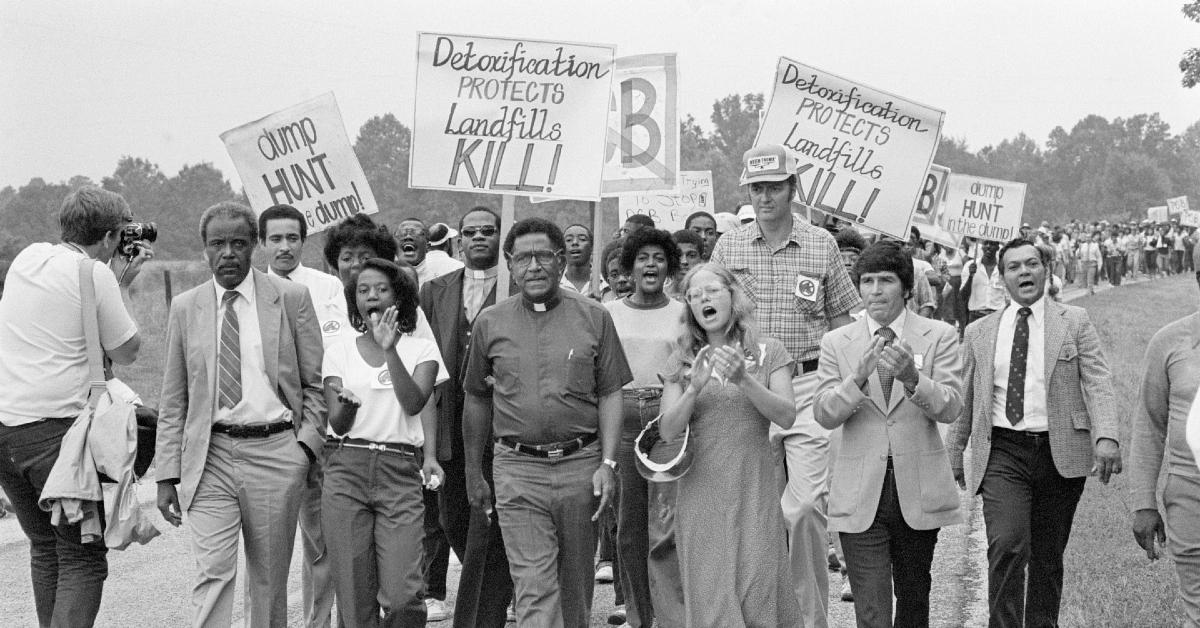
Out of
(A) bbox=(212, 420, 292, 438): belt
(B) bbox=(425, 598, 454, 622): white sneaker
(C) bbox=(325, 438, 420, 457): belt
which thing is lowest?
(B) bbox=(425, 598, 454, 622): white sneaker

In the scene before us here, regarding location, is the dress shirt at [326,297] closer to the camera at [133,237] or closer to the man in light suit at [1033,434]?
the camera at [133,237]

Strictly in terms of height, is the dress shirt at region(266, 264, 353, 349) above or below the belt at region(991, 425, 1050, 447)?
above

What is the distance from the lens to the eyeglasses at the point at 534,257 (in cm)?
638

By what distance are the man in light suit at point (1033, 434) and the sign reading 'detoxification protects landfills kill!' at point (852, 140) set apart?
264 centimetres

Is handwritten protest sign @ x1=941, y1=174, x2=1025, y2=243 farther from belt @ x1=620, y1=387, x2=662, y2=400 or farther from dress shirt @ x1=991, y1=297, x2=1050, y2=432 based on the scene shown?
belt @ x1=620, y1=387, x2=662, y2=400

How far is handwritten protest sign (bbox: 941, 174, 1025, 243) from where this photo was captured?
20250mm

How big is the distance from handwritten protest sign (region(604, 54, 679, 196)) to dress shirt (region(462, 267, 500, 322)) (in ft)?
9.39

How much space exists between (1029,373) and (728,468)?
1765 millimetres

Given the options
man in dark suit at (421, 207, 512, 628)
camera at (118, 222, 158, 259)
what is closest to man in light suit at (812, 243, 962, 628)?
man in dark suit at (421, 207, 512, 628)

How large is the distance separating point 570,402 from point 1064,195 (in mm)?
152444

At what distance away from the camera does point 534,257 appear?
251 inches

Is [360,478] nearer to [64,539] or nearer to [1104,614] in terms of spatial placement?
[64,539]

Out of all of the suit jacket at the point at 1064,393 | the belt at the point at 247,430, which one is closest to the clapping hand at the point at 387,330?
the belt at the point at 247,430

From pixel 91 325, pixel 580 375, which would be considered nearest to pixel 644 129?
pixel 580 375
